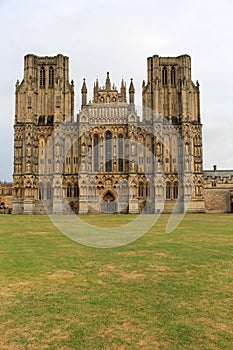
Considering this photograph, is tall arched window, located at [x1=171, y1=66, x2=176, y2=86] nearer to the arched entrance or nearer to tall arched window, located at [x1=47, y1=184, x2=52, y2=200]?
the arched entrance

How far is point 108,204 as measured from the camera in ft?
222

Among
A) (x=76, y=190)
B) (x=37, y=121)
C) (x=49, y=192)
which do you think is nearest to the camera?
(x=76, y=190)

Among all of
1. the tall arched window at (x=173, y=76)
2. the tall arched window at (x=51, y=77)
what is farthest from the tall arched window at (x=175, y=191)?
the tall arched window at (x=51, y=77)

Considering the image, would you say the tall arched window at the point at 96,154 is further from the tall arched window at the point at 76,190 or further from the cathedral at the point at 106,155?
the tall arched window at the point at 76,190

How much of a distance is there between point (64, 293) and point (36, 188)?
60.2 metres

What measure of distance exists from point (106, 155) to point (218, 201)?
→ 25.0 meters

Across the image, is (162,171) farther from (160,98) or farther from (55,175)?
(55,175)

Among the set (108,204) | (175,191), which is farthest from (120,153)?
(175,191)

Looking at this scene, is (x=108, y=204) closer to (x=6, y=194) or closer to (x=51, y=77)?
(x=51, y=77)

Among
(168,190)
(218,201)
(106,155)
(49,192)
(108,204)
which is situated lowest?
(108,204)

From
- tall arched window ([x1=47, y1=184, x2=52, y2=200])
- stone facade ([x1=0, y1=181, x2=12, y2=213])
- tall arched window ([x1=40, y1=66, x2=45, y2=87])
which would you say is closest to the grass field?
tall arched window ([x1=47, y1=184, x2=52, y2=200])

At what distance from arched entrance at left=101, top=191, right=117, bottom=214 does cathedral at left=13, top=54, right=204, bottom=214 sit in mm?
194

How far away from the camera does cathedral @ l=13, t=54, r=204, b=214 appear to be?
66.3m

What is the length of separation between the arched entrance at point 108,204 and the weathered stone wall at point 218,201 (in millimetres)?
19181
